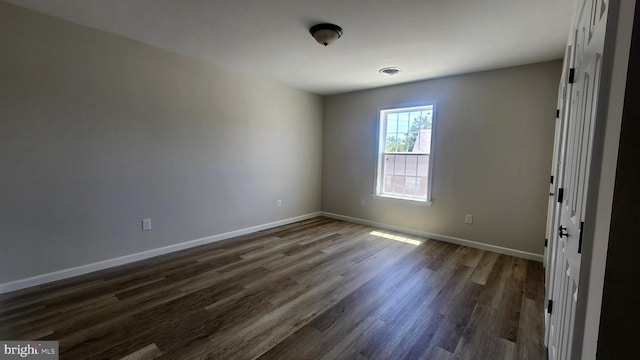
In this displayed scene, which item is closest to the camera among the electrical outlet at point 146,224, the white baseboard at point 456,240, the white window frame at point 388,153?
the electrical outlet at point 146,224

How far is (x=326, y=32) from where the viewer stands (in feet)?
8.14

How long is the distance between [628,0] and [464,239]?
3.85m

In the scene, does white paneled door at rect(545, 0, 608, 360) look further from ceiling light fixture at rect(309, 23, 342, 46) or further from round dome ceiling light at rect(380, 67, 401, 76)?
round dome ceiling light at rect(380, 67, 401, 76)

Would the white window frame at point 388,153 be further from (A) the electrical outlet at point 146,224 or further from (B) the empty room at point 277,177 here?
(A) the electrical outlet at point 146,224

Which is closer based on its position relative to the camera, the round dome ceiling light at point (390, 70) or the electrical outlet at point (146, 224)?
the electrical outlet at point (146, 224)

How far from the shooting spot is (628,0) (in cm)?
61

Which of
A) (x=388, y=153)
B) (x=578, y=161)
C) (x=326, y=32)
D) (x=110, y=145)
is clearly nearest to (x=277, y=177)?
(x=388, y=153)

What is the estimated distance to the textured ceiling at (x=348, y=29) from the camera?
2203 mm

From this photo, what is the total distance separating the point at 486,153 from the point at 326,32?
2.71 m

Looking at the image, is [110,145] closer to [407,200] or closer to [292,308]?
[292,308]

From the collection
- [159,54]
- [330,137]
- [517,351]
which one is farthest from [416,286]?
[159,54]

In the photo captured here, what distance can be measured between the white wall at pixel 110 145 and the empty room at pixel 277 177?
0.02m

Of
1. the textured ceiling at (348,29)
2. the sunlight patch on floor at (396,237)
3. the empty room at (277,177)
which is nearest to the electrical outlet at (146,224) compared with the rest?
the empty room at (277,177)

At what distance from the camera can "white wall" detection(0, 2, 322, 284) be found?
240 cm
